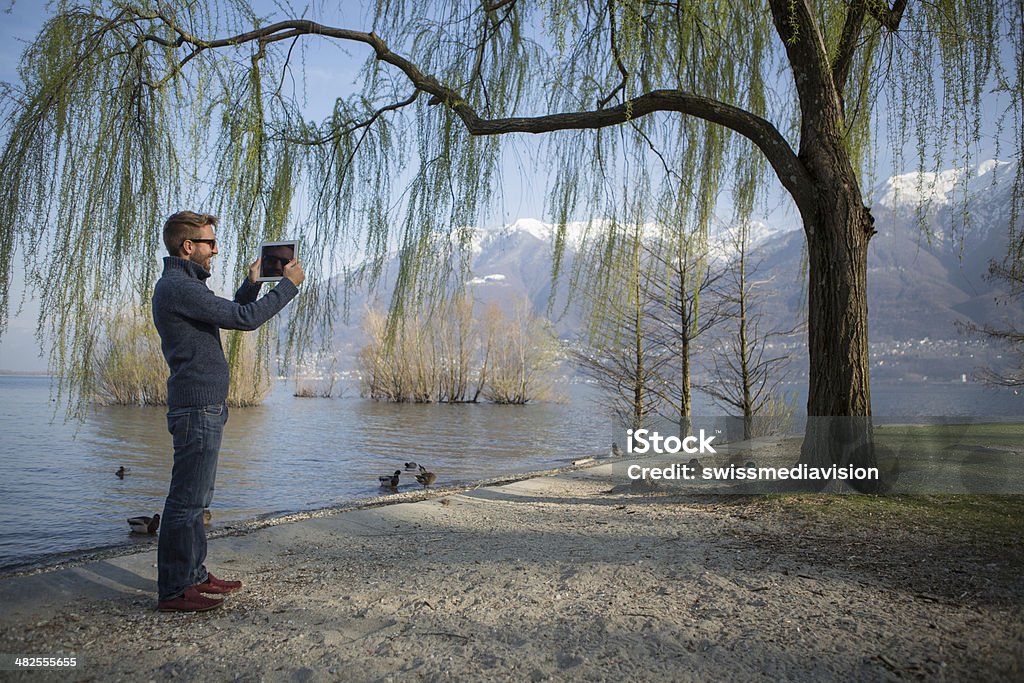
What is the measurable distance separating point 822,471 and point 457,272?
2852 mm

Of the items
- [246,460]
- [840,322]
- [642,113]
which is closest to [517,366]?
[246,460]

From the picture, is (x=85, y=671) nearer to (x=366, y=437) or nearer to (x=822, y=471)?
(x=822, y=471)

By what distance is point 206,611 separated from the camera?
8.80ft

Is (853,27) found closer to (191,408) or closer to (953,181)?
(953,181)

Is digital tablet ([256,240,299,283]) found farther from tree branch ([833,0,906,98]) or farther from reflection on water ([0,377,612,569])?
tree branch ([833,0,906,98])

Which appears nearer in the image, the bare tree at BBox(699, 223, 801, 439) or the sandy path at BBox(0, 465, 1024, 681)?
the sandy path at BBox(0, 465, 1024, 681)

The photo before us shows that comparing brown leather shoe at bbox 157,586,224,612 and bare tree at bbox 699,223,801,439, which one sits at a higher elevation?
bare tree at bbox 699,223,801,439

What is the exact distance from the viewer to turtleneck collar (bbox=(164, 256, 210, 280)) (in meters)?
2.86

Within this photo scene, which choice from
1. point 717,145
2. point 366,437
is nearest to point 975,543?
point 717,145

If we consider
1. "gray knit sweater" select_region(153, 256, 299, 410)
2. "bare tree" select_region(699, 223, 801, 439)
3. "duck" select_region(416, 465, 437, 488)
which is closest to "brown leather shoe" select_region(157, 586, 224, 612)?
"gray knit sweater" select_region(153, 256, 299, 410)

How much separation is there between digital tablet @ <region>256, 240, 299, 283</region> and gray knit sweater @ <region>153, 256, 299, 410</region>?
9.8 inches

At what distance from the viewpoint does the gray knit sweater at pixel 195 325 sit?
2.75 m

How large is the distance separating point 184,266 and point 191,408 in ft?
2.04

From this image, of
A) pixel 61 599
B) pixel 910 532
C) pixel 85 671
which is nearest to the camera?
pixel 85 671
